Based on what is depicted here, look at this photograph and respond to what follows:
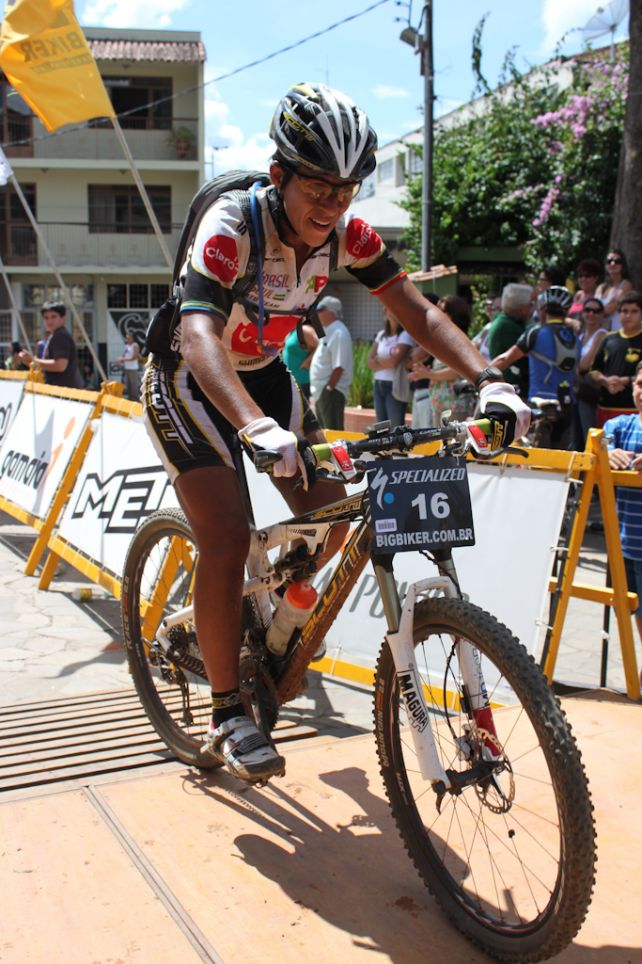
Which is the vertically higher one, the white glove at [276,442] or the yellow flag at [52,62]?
the yellow flag at [52,62]

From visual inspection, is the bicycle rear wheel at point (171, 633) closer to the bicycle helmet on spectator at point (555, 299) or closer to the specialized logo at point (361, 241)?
the specialized logo at point (361, 241)

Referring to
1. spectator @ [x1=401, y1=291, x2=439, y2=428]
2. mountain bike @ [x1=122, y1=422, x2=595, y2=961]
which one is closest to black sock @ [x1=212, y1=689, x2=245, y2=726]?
mountain bike @ [x1=122, y1=422, x2=595, y2=961]

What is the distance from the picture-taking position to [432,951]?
2461mm

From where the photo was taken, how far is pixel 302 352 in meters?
9.95

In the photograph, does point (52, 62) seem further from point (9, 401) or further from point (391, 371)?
point (391, 371)

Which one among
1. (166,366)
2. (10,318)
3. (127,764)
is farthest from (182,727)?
(10,318)

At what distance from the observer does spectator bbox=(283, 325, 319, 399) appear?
32.0ft

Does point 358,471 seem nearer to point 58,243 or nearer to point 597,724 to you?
point 597,724

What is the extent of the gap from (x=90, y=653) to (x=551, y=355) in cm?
469

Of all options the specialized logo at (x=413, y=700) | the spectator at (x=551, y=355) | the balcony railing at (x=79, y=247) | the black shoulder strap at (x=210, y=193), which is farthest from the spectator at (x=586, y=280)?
the balcony railing at (x=79, y=247)

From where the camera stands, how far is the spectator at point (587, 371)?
8586 mm

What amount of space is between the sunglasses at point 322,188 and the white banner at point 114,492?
9.15 feet

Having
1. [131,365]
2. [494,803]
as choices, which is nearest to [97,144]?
[131,365]

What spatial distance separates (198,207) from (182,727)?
205 cm
